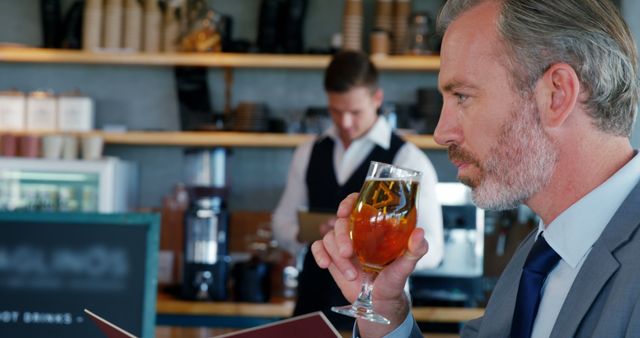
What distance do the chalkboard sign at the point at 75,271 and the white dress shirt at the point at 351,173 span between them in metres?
1.11

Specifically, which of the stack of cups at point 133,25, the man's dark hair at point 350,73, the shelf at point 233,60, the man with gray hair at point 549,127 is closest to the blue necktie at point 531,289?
the man with gray hair at point 549,127

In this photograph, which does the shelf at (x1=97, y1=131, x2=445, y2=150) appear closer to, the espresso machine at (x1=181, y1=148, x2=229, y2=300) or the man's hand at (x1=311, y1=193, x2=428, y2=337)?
the espresso machine at (x1=181, y1=148, x2=229, y2=300)

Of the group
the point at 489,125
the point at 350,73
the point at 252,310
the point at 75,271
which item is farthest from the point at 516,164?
the point at 252,310

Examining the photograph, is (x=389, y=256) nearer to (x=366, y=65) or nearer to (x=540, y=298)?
(x=540, y=298)

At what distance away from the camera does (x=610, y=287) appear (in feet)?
4.42

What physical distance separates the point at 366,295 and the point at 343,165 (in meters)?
2.34

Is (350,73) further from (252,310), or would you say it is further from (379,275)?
(379,275)

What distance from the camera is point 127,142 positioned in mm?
5188

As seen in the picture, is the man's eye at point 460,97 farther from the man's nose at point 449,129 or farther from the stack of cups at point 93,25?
the stack of cups at point 93,25

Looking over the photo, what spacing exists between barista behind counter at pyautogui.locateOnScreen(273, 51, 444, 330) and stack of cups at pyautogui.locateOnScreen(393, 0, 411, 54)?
1.08 m

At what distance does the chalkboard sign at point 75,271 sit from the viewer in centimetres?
Answer: 239

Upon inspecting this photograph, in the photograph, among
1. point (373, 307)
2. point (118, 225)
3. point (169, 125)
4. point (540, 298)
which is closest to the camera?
point (540, 298)

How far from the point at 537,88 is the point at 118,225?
1.32m

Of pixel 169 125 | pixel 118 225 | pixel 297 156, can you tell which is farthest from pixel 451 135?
pixel 169 125
